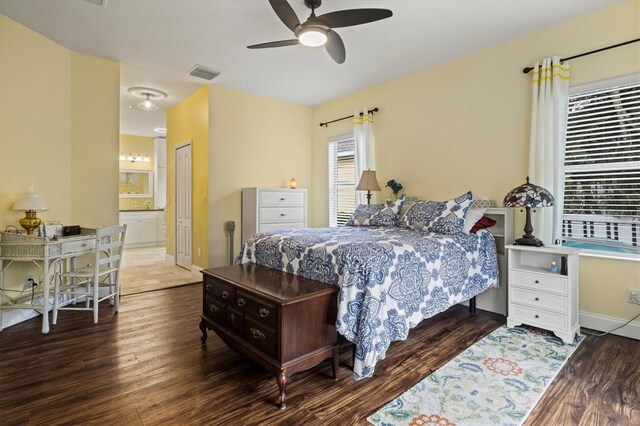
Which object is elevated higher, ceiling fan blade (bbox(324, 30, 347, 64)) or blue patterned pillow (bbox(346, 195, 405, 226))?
ceiling fan blade (bbox(324, 30, 347, 64))

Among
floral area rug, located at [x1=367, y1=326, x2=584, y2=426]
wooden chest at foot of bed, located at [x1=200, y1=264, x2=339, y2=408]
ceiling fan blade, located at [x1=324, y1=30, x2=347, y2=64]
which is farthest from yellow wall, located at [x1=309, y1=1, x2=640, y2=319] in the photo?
wooden chest at foot of bed, located at [x1=200, y1=264, x2=339, y2=408]

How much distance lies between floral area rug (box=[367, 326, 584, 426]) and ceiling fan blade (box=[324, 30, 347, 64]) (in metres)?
2.70

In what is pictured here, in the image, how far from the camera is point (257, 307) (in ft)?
6.81

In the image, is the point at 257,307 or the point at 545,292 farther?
the point at 545,292

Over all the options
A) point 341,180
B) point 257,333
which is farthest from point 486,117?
point 257,333

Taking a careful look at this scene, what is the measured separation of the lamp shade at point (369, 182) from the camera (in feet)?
14.1

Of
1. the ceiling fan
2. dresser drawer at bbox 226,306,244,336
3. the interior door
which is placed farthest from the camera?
the interior door

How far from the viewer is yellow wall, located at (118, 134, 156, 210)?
825cm

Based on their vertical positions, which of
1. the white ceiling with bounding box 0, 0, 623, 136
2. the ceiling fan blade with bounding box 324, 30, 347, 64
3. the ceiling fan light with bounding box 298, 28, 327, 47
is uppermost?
the white ceiling with bounding box 0, 0, 623, 136

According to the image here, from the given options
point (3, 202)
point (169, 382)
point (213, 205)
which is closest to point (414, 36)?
point (213, 205)

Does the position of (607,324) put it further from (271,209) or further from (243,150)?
(243,150)

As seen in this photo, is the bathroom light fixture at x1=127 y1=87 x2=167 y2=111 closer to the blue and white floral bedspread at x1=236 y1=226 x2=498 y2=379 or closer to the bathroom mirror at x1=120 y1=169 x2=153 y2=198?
the blue and white floral bedspread at x1=236 y1=226 x2=498 y2=379

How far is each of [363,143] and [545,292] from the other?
2.99 m

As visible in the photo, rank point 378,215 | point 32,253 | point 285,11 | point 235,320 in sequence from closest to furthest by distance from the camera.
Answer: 1. point 235,320
2. point 285,11
3. point 32,253
4. point 378,215
